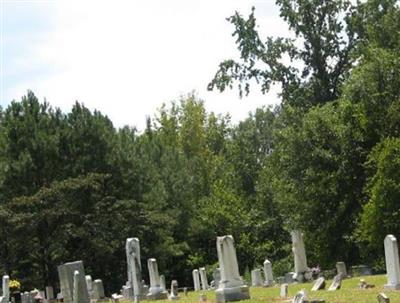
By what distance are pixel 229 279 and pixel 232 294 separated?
0.45 meters

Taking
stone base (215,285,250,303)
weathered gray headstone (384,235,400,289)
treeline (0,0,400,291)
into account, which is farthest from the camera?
treeline (0,0,400,291)

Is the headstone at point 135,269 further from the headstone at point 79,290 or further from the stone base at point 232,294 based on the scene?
the headstone at point 79,290

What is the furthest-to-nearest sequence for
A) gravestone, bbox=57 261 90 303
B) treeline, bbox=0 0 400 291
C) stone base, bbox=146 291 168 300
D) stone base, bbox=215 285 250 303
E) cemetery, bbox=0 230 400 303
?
1. treeline, bbox=0 0 400 291
2. stone base, bbox=146 291 168 300
3. stone base, bbox=215 285 250 303
4. gravestone, bbox=57 261 90 303
5. cemetery, bbox=0 230 400 303

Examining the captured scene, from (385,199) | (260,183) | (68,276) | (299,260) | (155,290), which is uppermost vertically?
(260,183)

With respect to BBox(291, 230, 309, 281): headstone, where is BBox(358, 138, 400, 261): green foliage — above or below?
above

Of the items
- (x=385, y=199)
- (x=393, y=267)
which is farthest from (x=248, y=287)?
(x=385, y=199)

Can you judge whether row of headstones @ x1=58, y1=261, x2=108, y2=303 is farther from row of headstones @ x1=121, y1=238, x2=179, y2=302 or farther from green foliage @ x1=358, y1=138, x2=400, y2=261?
green foliage @ x1=358, y1=138, x2=400, y2=261

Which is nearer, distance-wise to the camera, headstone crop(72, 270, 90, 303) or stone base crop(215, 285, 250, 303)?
headstone crop(72, 270, 90, 303)

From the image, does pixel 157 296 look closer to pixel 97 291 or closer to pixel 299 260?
pixel 299 260

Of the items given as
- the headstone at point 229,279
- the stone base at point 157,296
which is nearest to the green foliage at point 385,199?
the stone base at point 157,296

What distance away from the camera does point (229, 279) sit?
19688mm

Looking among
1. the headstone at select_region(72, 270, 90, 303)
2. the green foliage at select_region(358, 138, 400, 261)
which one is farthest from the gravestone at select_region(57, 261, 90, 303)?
the green foliage at select_region(358, 138, 400, 261)

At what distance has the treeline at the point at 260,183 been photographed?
34.9 meters

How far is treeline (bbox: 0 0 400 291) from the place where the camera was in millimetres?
34938
